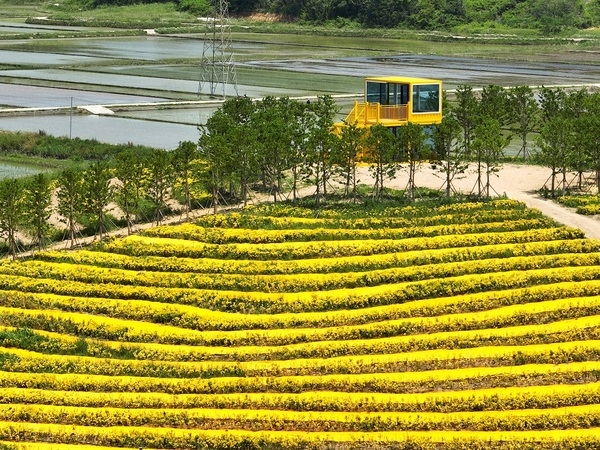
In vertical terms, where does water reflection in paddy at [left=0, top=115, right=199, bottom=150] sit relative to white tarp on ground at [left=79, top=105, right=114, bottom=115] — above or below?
below

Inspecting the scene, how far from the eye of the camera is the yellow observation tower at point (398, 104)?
175 ft

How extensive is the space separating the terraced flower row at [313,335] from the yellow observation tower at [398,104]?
8.46m

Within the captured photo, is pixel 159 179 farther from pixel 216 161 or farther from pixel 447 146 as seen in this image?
pixel 447 146

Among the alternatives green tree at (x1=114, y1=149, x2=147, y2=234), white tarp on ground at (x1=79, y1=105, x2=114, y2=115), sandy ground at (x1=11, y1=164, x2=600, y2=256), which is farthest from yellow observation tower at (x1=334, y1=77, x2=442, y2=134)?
white tarp on ground at (x1=79, y1=105, x2=114, y2=115)

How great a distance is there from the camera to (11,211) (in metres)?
42.4

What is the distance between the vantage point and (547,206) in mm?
46312

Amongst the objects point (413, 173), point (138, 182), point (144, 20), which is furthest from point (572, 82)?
point (144, 20)

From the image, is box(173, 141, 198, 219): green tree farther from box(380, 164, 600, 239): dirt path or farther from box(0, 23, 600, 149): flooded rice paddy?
box(0, 23, 600, 149): flooded rice paddy

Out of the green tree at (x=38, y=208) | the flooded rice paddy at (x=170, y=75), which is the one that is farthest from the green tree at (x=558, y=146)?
the flooded rice paddy at (x=170, y=75)

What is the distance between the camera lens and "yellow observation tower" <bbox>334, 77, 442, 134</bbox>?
5328 centimetres

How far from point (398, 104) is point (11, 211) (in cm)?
1831

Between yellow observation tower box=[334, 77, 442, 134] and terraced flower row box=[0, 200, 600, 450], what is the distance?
8461mm

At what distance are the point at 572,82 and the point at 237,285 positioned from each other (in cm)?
5563

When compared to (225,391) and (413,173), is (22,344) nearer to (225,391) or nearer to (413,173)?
(225,391)
